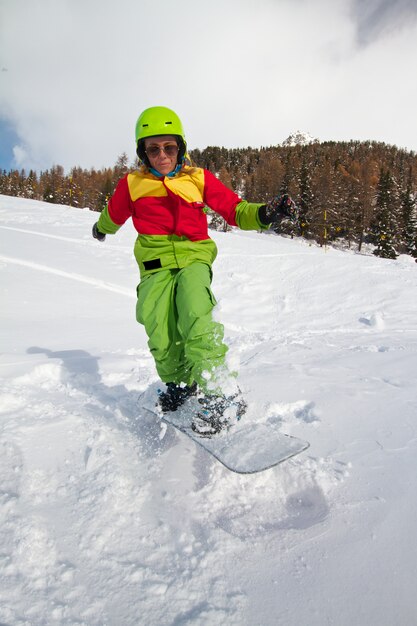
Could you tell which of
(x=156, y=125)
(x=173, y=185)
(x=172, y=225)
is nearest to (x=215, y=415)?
(x=172, y=225)

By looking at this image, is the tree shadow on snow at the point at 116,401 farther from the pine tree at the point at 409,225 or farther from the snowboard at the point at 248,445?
the pine tree at the point at 409,225

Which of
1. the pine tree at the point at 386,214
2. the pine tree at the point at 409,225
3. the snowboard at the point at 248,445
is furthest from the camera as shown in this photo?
the pine tree at the point at 409,225

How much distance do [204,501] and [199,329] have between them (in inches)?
36.8

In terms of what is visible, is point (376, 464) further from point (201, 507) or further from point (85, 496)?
point (85, 496)

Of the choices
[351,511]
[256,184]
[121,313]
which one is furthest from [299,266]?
[256,184]

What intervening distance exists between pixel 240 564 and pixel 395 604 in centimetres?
49

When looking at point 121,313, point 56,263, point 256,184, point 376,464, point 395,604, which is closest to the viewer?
point 395,604

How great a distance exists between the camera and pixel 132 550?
1399 mm

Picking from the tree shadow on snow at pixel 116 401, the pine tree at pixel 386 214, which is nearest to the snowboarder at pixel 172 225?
the tree shadow on snow at pixel 116 401

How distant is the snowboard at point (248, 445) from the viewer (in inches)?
68.7

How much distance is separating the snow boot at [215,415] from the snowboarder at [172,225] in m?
0.40

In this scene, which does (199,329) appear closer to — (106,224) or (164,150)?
(164,150)

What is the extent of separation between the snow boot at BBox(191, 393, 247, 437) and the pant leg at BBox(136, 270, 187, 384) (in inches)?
20.4

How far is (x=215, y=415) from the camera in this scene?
2.12 metres
